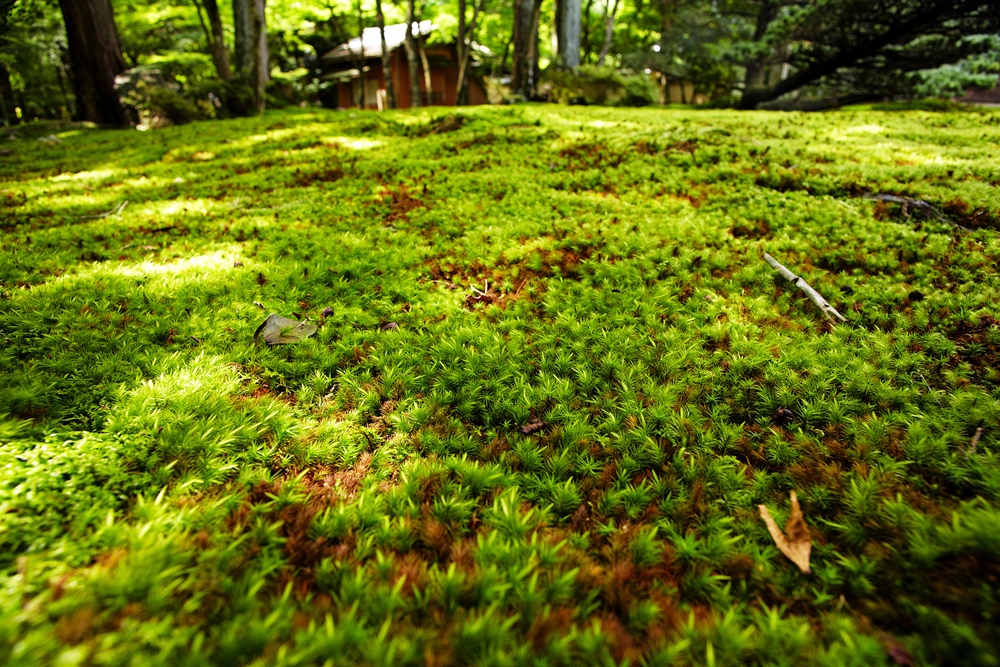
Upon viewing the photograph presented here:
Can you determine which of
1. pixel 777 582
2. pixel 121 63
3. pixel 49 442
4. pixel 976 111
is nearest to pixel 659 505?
pixel 777 582

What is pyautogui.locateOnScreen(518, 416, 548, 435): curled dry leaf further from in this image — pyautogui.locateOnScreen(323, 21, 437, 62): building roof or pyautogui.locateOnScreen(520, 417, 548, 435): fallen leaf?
pyautogui.locateOnScreen(323, 21, 437, 62): building roof

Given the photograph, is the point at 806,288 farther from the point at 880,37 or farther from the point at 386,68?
the point at 386,68

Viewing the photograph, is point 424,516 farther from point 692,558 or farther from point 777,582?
point 777,582

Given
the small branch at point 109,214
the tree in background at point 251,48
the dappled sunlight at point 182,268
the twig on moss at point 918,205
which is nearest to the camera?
the dappled sunlight at point 182,268

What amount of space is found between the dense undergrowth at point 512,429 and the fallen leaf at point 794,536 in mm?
49

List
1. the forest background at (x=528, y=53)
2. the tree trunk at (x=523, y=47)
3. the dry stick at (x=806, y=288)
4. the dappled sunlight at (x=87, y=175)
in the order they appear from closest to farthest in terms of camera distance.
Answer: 1. the dry stick at (x=806, y=288)
2. the dappled sunlight at (x=87, y=175)
3. the forest background at (x=528, y=53)
4. the tree trunk at (x=523, y=47)

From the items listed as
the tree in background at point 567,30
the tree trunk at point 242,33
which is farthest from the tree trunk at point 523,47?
the tree trunk at point 242,33

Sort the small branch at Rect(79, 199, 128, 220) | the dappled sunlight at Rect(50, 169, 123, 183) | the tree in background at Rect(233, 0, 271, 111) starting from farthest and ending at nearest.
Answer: the tree in background at Rect(233, 0, 271, 111), the dappled sunlight at Rect(50, 169, 123, 183), the small branch at Rect(79, 199, 128, 220)

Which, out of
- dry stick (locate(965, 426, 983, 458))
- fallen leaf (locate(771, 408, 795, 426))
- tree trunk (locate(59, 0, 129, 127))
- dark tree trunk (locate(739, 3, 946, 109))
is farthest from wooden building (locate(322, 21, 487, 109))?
dry stick (locate(965, 426, 983, 458))

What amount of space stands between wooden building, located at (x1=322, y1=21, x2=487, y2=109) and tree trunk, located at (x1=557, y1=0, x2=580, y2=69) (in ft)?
45.8

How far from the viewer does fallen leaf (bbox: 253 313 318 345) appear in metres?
3.56

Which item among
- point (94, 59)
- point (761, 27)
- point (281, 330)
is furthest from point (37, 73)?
point (761, 27)

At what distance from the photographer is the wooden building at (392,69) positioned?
33.5 m

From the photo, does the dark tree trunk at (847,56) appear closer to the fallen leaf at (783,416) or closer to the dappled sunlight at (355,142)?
the dappled sunlight at (355,142)
